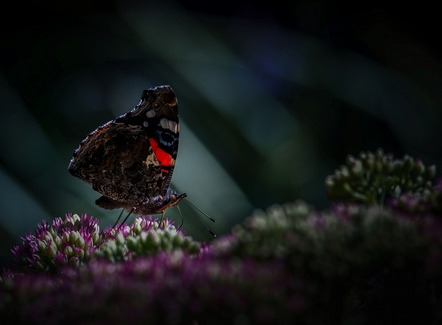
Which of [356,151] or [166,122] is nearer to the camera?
[166,122]

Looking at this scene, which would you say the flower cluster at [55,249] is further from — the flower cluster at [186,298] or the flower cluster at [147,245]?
the flower cluster at [186,298]

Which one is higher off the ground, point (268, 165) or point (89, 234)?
point (268, 165)

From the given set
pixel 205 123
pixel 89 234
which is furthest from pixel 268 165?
pixel 89 234

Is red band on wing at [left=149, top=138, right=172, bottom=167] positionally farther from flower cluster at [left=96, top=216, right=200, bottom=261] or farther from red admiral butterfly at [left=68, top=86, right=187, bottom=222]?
flower cluster at [left=96, top=216, right=200, bottom=261]

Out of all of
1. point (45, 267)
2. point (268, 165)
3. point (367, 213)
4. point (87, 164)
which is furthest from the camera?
point (268, 165)

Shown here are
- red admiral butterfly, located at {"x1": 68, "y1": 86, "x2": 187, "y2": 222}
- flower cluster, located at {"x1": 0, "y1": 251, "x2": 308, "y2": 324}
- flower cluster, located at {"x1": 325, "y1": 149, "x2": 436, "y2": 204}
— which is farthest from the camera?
red admiral butterfly, located at {"x1": 68, "y1": 86, "x2": 187, "y2": 222}

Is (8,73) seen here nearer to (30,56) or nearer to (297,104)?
(30,56)

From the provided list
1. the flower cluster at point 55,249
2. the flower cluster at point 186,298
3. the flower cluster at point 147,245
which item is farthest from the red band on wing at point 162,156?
the flower cluster at point 186,298

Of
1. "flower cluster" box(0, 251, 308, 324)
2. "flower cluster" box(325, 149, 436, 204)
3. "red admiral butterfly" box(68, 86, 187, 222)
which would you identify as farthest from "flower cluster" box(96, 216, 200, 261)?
"red admiral butterfly" box(68, 86, 187, 222)
